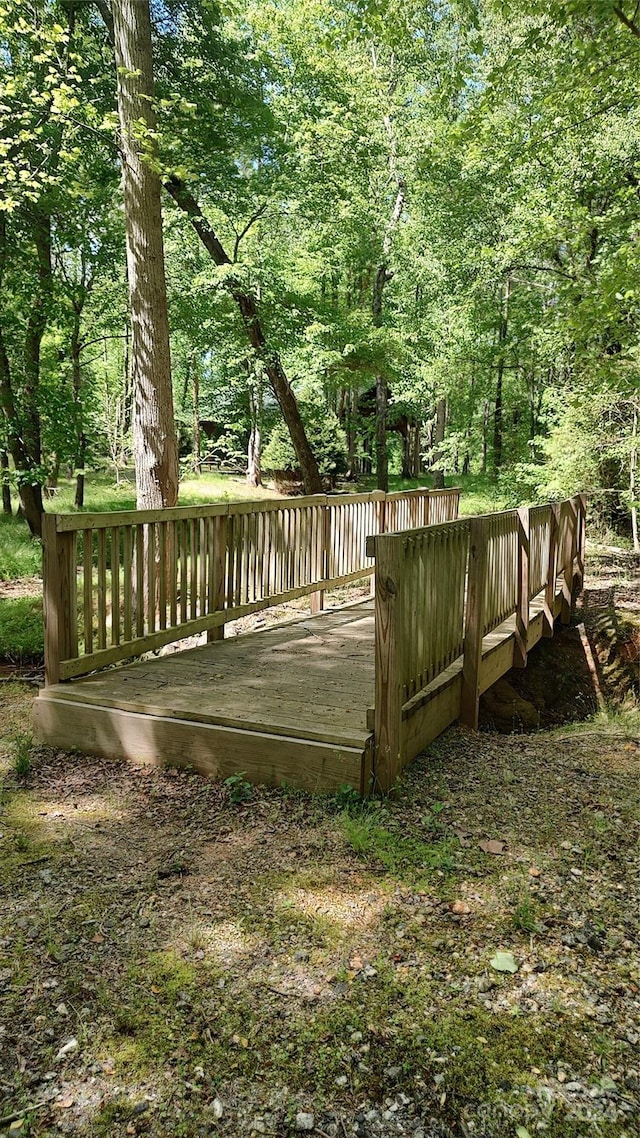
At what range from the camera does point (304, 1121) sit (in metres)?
1.74

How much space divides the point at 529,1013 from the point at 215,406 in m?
25.8

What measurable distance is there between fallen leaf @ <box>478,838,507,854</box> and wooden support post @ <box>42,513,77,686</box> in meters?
2.76

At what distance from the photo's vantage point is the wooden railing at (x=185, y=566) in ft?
13.9

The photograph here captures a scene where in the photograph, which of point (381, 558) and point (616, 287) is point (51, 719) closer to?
point (381, 558)

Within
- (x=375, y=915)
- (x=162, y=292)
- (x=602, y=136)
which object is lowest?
(x=375, y=915)

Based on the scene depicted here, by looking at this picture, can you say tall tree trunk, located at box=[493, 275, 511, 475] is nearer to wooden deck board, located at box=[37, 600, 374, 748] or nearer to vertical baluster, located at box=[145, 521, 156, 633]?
wooden deck board, located at box=[37, 600, 374, 748]

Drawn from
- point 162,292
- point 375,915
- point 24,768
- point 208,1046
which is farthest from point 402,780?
point 162,292

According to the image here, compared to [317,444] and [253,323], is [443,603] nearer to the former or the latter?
[253,323]

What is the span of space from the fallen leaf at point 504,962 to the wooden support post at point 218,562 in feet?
12.5

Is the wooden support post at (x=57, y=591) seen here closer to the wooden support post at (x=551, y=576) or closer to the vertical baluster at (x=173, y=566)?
the vertical baluster at (x=173, y=566)

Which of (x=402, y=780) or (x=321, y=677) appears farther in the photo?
(x=321, y=677)

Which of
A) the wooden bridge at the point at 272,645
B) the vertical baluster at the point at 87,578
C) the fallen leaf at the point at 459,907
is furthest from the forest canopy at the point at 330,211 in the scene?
the fallen leaf at the point at 459,907

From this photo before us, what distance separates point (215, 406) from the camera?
26250 mm

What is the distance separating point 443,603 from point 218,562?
2110mm
